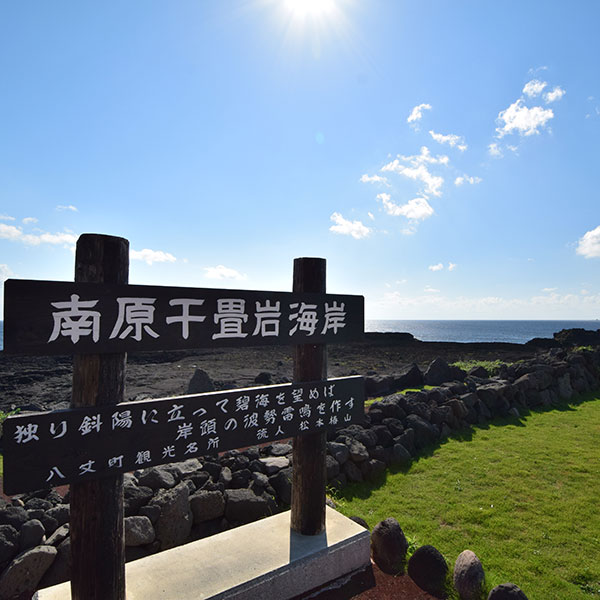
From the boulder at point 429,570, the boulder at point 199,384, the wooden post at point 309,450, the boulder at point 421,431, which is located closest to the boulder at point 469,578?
the boulder at point 429,570

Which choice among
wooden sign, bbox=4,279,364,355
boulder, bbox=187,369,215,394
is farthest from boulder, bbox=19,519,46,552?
boulder, bbox=187,369,215,394

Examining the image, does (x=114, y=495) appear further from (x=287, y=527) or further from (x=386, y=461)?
(x=386, y=461)

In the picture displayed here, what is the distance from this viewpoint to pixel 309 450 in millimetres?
5098

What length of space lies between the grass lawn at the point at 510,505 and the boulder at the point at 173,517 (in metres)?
2.61

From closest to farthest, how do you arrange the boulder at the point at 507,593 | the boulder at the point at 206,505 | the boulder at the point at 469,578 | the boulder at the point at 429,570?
the boulder at the point at 507,593, the boulder at the point at 469,578, the boulder at the point at 429,570, the boulder at the point at 206,505

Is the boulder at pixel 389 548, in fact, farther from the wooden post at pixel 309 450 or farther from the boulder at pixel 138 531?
the boulder at pixel 138 531

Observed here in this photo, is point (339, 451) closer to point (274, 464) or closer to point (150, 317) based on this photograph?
point (274, 464)

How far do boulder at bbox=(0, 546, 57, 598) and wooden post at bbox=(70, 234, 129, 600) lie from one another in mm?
1264

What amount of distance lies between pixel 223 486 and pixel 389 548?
8.64ft

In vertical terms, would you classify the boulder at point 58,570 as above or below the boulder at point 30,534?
below

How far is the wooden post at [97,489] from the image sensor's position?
3.48m

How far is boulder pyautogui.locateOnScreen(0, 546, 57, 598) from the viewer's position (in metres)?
4.34

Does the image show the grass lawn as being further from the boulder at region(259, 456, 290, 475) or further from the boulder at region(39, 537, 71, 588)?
the boulder at region(39, 537, 71, 588)

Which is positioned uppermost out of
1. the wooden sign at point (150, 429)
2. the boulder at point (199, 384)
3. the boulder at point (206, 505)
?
the wooden sign at point (150, 429)
